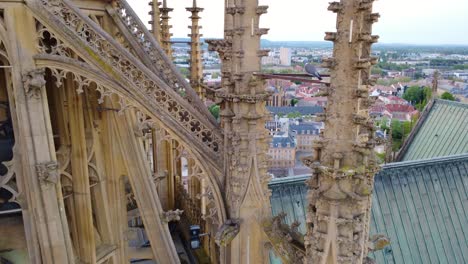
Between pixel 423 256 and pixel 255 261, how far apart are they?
8550 mm

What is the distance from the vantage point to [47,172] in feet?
23.1

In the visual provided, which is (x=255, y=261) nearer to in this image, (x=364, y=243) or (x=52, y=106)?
(x=364, y=243)

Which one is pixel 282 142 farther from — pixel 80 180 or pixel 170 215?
pixel 80 180

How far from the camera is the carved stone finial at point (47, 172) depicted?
23.1 ft

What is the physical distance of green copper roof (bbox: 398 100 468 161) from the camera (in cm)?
1931

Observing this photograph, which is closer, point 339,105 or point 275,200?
point 339,105

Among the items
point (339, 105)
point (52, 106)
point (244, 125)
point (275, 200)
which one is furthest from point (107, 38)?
point (275, 200)

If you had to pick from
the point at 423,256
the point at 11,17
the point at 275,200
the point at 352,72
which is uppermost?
the point at 11,17

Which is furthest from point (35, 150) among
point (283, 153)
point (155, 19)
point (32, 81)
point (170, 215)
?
point (283, 153)

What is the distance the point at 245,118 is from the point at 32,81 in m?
3.27

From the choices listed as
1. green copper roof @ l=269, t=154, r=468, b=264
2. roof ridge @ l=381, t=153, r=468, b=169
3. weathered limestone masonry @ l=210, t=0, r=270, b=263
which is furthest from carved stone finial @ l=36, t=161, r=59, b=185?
roof ridge @ l=381, t=153, r=468, b=169

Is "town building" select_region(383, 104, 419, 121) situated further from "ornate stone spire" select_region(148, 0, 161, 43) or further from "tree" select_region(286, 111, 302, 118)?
"ornate stone spire" select_region(148, 0, 161, 43)

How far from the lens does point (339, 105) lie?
15.8 feet

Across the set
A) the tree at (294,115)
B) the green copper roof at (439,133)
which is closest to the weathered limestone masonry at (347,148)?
the green copper roof at (439,133)
